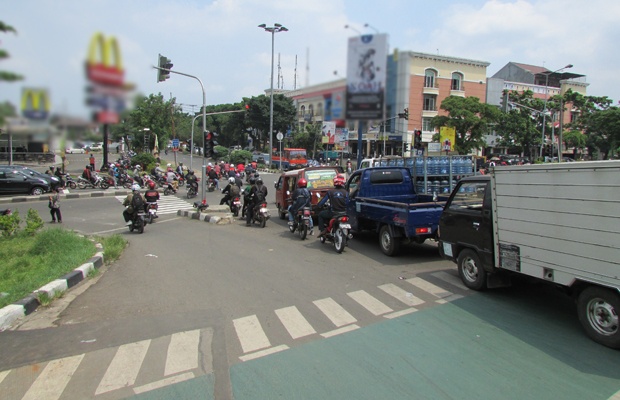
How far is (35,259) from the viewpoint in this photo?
8.84 m

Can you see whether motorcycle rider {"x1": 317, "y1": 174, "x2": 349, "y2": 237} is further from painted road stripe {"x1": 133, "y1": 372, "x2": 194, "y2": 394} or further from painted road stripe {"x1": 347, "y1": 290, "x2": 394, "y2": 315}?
painted road stripe {"x1": 133, "y1": 372, "x2": 194, "y2": 394}

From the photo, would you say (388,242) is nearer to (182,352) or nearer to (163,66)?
(182,352)

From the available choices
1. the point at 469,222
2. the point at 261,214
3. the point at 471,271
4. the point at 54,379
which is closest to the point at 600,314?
the point at 471,271

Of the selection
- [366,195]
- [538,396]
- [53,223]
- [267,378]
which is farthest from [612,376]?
[53,223]

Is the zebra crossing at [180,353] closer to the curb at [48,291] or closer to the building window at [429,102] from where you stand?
the curb at [48,291]

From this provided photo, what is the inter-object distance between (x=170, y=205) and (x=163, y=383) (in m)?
18.6

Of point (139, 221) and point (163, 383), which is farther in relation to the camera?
point (139, 221)

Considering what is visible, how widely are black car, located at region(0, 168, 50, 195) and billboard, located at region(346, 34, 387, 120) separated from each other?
79.1 feet

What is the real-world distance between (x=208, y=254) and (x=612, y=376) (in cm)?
775

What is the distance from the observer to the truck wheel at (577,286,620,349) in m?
4.39

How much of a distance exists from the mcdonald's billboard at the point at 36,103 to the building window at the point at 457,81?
411 centimetres

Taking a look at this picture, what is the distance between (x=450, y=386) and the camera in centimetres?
372

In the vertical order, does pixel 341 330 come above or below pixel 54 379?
above

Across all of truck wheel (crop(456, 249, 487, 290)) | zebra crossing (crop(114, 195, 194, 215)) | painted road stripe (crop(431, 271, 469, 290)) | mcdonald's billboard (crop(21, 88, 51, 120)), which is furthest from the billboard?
zebra crossing (crop(114, 195, 194, 215))
